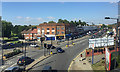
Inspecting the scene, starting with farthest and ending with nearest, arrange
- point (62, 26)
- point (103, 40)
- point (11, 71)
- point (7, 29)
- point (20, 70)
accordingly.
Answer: point (62, 26)
point (7, 29)
point (103, 40)
point (20, 70)
point (11, 71)

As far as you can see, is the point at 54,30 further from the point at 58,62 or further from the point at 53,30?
the point at 58,62

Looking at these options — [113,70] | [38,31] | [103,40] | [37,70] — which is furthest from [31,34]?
[113,70]

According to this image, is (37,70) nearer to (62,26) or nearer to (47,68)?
(47,68)

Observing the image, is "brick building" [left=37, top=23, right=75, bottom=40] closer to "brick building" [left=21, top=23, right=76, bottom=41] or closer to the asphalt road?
"brick building" [left=21, top=23, right=76, bottom=41]

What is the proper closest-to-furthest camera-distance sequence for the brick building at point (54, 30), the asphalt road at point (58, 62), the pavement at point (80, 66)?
the pavement at point (80, 66)
the asphalt road at point (58, 62)
the brick building at point (54, 30)

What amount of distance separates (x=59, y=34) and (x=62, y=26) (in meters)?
4.48

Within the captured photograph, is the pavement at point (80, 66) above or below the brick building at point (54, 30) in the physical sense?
below

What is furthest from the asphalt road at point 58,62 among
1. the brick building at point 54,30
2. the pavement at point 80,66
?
the brick building at point 54,30

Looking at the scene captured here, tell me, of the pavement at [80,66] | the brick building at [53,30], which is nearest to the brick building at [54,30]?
the brick building at [53,30]

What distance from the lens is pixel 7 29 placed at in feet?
185

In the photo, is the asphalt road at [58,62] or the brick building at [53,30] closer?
the asphalt road at [58,62]

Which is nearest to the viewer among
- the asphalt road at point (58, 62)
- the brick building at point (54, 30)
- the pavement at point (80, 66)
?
the pavement at point (80, 66)

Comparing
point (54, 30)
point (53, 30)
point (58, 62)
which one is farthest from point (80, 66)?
point (53, 30)

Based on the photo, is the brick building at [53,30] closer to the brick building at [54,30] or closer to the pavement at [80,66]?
the brick building at [54,30]
